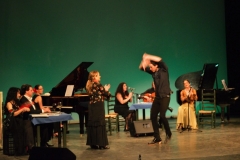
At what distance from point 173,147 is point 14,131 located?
264cm

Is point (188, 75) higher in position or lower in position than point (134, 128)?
higher

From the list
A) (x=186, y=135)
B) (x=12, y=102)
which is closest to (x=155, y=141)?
(x=186, y=135)

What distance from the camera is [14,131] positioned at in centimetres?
759

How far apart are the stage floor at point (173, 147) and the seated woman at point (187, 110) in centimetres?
39

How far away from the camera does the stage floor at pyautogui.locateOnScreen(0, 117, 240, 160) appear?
7133 mm

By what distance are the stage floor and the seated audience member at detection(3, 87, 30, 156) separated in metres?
0.15

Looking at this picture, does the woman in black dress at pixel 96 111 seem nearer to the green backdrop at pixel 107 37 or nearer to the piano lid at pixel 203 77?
the piano lid at pixel 203 77

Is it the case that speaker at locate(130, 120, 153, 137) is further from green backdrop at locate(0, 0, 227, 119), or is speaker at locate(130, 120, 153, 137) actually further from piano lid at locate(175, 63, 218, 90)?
green backdrop at locate(0, 0, 227, 119)

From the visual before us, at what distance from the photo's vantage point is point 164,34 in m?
13.9

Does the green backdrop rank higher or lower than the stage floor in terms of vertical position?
higher

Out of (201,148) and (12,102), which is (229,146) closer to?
(201,148)

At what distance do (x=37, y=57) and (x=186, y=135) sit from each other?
16.0 ft

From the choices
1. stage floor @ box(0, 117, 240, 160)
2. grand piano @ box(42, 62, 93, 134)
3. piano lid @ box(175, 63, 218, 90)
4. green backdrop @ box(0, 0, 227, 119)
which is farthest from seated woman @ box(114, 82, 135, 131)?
green backdrop @ box(0, 0, 227, 119)

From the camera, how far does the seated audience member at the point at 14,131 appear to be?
297 inches
